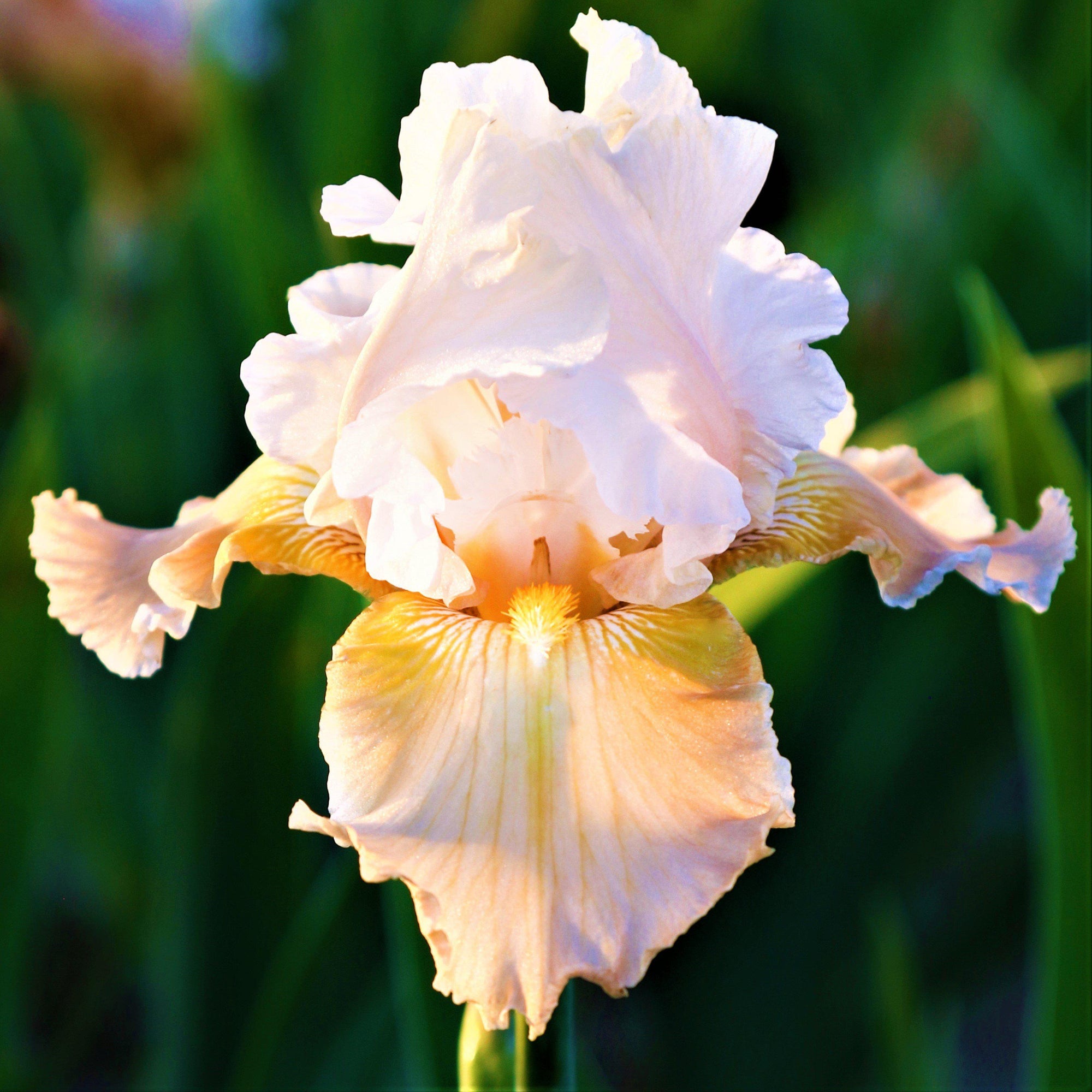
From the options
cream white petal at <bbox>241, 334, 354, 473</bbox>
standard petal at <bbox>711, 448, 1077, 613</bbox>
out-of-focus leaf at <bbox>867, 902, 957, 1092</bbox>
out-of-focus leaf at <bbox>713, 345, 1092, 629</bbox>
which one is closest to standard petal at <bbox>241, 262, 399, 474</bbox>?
cream white petal at <bbox>241, 334, 354, 473</bbox>

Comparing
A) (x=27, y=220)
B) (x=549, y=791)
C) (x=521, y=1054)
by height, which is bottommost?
(x=521, y=1054)

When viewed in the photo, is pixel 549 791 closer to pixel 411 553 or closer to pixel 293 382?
pixel 411 553

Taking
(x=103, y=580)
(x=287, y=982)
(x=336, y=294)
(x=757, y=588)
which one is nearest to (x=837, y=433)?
(x=757, y=588)

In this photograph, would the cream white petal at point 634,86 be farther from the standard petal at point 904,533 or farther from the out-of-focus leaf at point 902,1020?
the out-of-focus leaf at point 902,1020

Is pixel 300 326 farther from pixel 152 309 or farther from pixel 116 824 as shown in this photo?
pixel 152 309

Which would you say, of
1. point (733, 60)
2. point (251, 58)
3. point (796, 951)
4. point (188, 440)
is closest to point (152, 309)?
point (188, 440)

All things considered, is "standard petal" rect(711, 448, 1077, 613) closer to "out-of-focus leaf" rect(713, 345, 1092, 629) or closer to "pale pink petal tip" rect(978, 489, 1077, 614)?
"pale pink petal tip" rect(978, 489, 1077, 614)

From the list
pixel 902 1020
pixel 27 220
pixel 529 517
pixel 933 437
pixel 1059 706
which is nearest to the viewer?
pixel 529 517
